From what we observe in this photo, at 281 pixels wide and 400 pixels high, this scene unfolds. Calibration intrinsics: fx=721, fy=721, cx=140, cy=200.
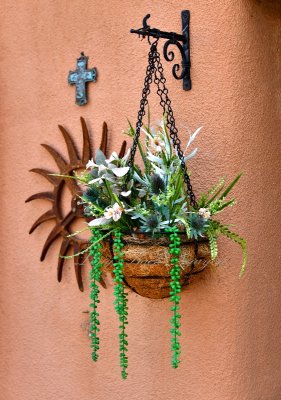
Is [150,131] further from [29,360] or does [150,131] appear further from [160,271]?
[29,360]

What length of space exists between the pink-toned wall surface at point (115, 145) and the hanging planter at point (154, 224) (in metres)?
0.21

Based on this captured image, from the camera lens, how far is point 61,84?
3287mm

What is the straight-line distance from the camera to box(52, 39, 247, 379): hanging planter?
7.79ft

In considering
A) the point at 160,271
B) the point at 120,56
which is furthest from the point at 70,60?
the point at 160,271

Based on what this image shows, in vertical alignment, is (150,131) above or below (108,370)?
above

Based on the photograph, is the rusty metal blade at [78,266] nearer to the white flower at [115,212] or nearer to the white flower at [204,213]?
the white flower at [115,212]

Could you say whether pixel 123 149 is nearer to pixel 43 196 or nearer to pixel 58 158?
pixel 58 158

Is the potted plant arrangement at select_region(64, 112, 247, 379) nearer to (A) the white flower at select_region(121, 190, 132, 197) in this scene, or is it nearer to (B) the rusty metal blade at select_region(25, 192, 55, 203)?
(A) the white flower at select_region(121, 190, 132, 197)

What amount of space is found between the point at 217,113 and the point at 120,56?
57 centimetres

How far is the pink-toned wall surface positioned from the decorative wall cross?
3 cm

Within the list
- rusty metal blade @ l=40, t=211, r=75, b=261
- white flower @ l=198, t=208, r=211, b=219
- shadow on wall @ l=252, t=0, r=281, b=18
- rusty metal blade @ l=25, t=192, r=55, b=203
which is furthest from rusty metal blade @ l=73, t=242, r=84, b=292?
shadow on wall @ l=252, t=0, r=281, b=18

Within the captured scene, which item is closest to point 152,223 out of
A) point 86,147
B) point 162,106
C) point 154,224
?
point 154,224

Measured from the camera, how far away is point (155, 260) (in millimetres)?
2373

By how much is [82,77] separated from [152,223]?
3.42 ft
